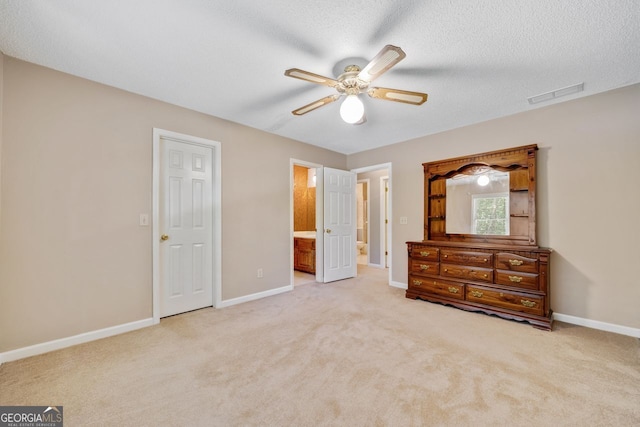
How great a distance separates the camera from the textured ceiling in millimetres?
1660

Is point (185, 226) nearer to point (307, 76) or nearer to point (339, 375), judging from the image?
point (307, 76)

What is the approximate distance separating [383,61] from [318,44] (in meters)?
0.57

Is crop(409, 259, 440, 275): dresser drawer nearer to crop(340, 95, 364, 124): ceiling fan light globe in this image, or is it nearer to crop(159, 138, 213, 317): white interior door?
crop(340, 95, 364, 124): ceiling fan light globe

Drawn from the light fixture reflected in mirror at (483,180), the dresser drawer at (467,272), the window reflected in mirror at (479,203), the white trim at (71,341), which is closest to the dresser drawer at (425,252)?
the dresser drawer at (467,272)

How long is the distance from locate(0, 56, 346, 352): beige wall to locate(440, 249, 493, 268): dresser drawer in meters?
3.52

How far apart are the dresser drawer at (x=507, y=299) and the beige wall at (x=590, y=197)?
421 millimetres

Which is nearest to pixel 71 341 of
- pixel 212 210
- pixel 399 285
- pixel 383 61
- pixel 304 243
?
pixel 212 210

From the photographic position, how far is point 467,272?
3.29 m

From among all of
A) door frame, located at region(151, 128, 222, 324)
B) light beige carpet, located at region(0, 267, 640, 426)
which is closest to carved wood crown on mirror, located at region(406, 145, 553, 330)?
light beige carpet, located at region(0, 267, 640, 426)

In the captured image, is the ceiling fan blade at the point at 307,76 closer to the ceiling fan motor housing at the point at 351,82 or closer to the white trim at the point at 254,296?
the ceiling fan motor housing at the point at 351,82

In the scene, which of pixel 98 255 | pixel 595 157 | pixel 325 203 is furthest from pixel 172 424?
pixel 595 157

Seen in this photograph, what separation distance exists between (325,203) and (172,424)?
3597mm

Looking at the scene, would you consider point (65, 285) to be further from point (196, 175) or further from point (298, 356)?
point (298, 356)

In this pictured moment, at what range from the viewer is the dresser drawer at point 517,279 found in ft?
9.27
